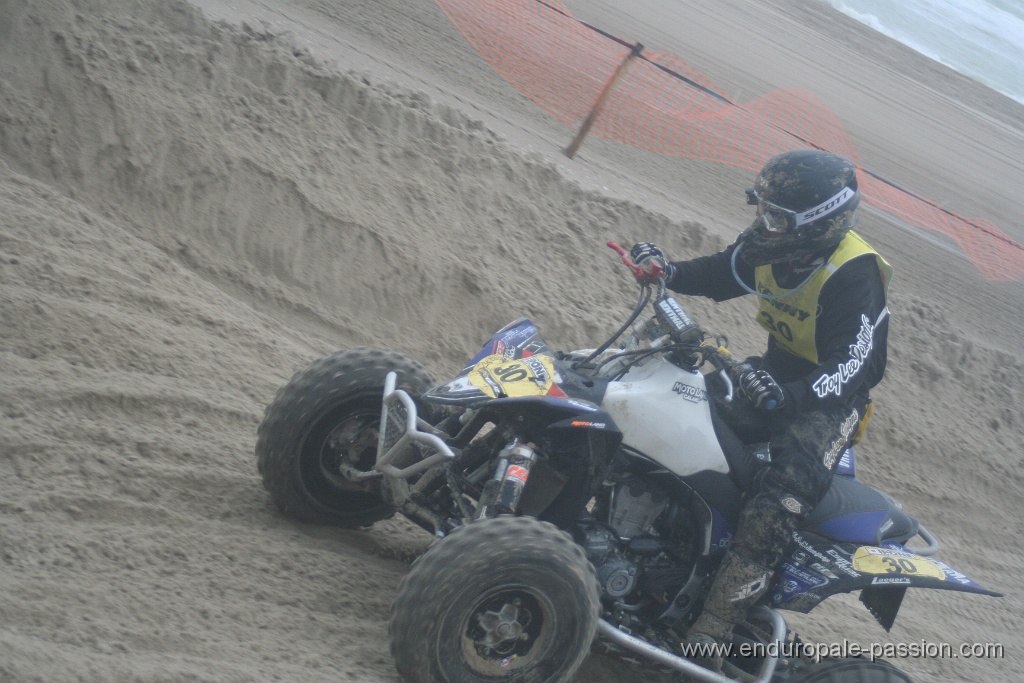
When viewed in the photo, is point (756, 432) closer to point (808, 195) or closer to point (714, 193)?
point (808, 195)

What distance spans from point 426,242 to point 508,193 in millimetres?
1036

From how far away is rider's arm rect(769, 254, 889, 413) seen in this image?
3.58 metres

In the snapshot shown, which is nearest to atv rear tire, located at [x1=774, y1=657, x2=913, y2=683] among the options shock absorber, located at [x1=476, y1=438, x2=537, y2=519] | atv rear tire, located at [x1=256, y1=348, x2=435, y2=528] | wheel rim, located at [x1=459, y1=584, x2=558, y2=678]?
wheel rim, located at [x1=459, y1=584, x2=558, y2=678]

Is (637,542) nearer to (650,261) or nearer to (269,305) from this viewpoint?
(650,261)

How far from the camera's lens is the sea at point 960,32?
27.9m

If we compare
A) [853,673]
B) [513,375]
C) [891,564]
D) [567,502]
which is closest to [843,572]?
[891,564]

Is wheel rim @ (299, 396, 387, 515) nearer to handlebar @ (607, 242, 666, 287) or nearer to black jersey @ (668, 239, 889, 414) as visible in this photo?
handlebar @ (607, 242, 666, 287)

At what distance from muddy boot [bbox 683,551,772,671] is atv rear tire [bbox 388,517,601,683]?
0.71 metres

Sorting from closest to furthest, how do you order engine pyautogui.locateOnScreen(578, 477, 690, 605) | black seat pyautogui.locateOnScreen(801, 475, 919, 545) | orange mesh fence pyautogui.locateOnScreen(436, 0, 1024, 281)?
engine pyautogui.locateOnScreen(578, 477, 690, 605), black seat pyautogui.locateOnScreen(801, 475, 919, 545), orange mesh fence pyautogui.locateOnScreen(436, 0, 1024, 281)

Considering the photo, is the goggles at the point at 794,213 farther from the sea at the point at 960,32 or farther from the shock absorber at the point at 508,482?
the sea at the point at 960,32

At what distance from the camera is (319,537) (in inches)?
163

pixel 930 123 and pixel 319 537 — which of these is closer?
pixel 319 537

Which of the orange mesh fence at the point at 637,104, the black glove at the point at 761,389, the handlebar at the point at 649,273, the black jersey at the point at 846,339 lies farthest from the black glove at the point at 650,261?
the orange mesh fence at the point at 637,104

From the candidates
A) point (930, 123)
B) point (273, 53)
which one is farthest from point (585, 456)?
point (930, 123)
